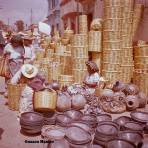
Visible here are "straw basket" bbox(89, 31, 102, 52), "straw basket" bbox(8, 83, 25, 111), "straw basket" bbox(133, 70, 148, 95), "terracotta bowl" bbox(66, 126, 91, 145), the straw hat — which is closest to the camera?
"terracotta bowl" bbox(66, 126, 91, 145)

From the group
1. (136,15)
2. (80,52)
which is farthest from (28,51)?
(136,15)

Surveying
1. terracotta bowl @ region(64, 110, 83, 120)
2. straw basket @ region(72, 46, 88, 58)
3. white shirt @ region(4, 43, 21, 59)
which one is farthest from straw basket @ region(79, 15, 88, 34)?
terracotta bowl @ region(64, 110, 83, 120)

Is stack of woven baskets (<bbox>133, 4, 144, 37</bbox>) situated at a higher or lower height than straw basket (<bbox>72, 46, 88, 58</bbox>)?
higher

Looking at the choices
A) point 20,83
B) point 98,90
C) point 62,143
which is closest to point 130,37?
point 98,90

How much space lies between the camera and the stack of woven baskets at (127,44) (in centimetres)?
834

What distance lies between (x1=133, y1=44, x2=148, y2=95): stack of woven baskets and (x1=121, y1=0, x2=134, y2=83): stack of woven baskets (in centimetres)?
16

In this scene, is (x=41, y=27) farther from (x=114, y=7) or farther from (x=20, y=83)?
(x=20, y=83)

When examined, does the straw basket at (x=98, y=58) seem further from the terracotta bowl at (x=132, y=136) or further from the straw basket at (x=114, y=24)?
the terracotta bowl at (x=132, y=136)

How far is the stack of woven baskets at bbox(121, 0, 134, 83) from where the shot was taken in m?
8.34

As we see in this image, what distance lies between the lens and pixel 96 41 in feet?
28.2

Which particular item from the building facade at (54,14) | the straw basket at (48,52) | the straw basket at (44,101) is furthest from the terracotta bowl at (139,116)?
the building facade at (54,14)

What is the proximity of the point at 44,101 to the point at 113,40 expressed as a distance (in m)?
3.43

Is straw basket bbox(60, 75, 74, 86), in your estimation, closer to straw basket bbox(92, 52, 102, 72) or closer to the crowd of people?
the crowd of people

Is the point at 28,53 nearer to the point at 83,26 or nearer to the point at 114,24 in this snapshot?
the point at 83,26
